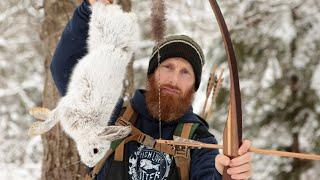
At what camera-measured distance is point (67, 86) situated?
151 cm

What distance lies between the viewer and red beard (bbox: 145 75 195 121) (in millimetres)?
1574

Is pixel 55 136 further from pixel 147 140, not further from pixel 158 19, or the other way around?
pixel 158 19

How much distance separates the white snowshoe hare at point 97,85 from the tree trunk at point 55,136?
975 mm

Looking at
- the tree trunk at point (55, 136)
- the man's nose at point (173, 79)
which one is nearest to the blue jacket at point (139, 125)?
the man's nose at point (173, 79)

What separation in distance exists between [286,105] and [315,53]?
379 millimetres

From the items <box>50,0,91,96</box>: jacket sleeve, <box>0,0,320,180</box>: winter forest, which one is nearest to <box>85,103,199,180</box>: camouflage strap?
<box>50,0,91,96</box>: jacket sleeve

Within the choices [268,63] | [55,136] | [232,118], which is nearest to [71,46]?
[232,118]

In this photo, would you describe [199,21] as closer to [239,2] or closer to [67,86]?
[239,2]

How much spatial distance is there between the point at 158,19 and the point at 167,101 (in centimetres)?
35

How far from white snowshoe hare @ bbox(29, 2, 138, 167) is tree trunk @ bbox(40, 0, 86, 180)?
98 cm

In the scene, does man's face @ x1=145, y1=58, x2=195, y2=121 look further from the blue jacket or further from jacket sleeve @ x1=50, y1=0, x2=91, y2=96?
jacket sleeve @ x1=50, y1=0, x2=91, y2=96

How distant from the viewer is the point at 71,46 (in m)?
1.48

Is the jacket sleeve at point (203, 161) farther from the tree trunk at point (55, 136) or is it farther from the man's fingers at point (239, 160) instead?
the tree trunk at point (55, 136)

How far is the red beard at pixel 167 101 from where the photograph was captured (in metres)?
1.57
